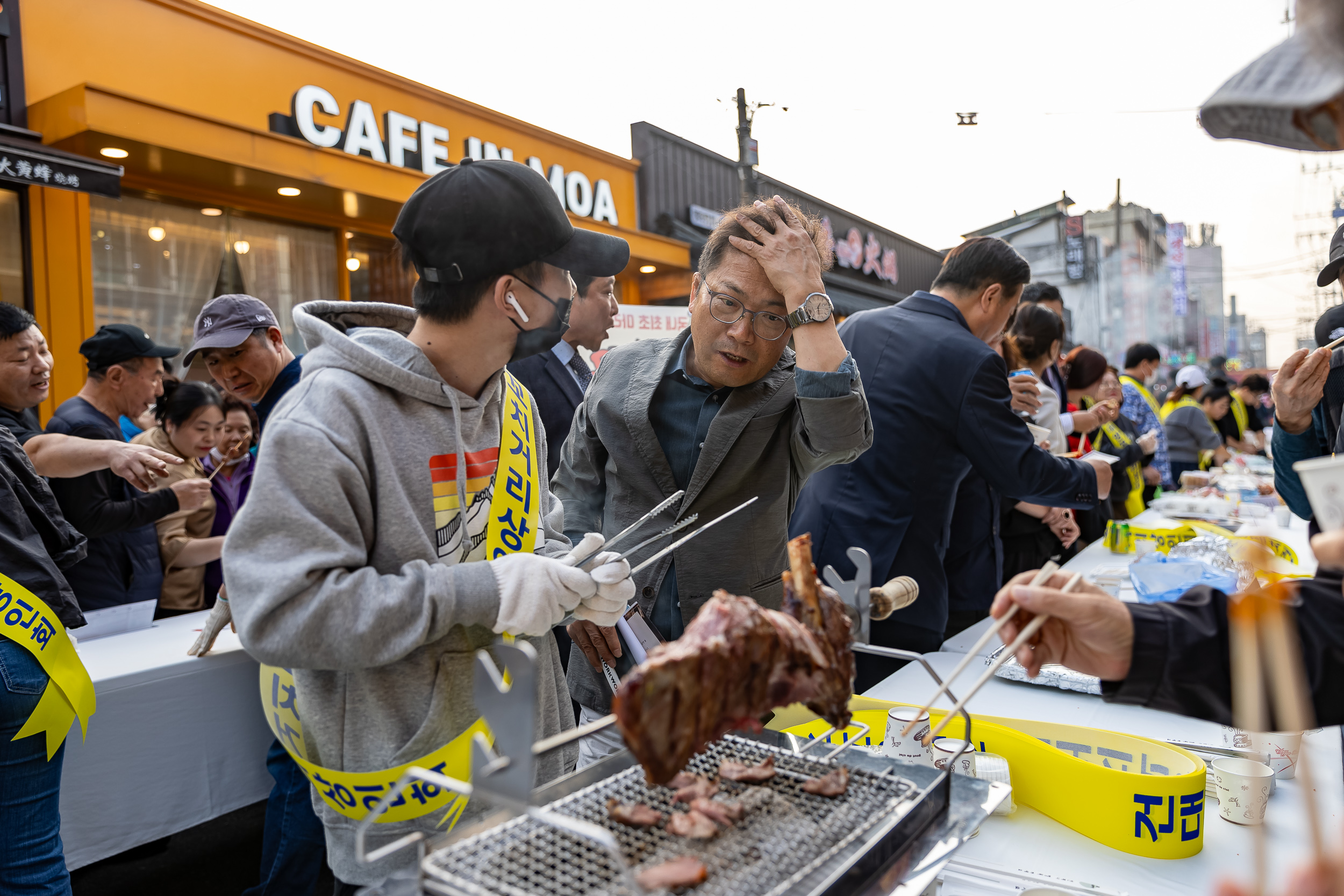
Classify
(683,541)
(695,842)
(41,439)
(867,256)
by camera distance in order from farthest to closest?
(867,256) < (41,439) < (683,541) < (695,842)

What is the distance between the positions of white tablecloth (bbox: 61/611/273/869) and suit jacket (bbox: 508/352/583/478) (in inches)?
68.0

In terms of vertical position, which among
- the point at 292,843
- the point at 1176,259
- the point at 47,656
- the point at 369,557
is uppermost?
the point at 1176,259

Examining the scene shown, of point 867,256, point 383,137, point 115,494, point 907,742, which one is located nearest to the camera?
point 907,742

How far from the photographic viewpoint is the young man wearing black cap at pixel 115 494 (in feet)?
12.3

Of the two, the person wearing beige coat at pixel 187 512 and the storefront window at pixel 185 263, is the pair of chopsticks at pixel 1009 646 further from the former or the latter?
the storefront window at pixel 185 263

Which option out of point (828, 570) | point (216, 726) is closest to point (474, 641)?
point (828, 570)

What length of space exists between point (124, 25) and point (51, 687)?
6.69 m

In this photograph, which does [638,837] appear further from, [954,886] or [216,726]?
[216,726]

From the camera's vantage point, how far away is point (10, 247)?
6363 millimetres

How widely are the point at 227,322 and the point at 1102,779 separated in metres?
3.43

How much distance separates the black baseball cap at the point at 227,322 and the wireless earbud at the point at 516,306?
6.33 feet

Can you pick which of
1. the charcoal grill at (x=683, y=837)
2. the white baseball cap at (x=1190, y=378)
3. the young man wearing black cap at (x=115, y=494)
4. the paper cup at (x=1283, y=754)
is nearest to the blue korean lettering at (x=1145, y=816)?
the charcoal grill at (x=683, y=837)

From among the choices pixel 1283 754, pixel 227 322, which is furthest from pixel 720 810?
pixel 227 322

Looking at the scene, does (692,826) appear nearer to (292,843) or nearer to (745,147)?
(292,843)
